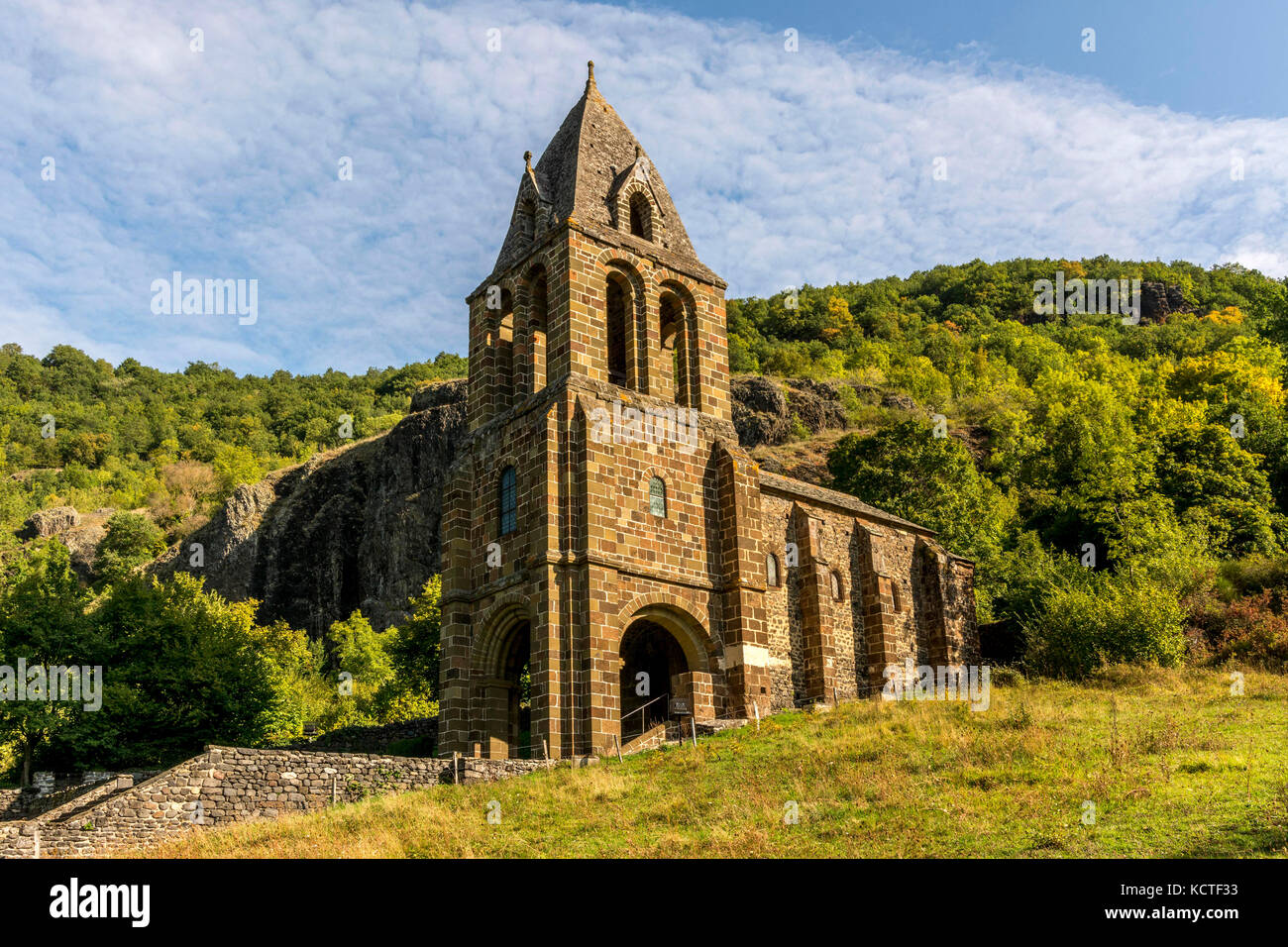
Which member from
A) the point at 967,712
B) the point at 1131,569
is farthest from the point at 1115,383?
the point at 967,712

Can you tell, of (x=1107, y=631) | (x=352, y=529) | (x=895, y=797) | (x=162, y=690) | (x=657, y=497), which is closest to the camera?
(x=895, y=797)

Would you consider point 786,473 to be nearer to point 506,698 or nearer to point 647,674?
point 647,674

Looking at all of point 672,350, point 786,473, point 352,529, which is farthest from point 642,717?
point 352,529

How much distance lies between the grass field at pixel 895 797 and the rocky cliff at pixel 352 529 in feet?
127

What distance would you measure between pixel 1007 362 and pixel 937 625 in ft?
201

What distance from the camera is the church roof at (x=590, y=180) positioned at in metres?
31.7

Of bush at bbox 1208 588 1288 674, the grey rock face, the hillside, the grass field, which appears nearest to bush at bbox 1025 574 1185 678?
the hillside

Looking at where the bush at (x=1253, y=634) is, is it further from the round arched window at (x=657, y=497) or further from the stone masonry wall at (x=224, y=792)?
the stone masonry wall at (x=224, y=792)

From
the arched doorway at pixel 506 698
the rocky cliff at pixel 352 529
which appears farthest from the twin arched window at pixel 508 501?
the rocky cliff at pixel 352 529

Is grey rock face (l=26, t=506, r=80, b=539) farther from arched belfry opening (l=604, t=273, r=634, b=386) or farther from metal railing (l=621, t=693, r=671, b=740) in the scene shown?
metal railing (l=621, t=693, r=671, b=740)

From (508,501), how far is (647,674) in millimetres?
6253

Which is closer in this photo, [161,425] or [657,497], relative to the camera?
[657,497]

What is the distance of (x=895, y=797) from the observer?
17.2 m
